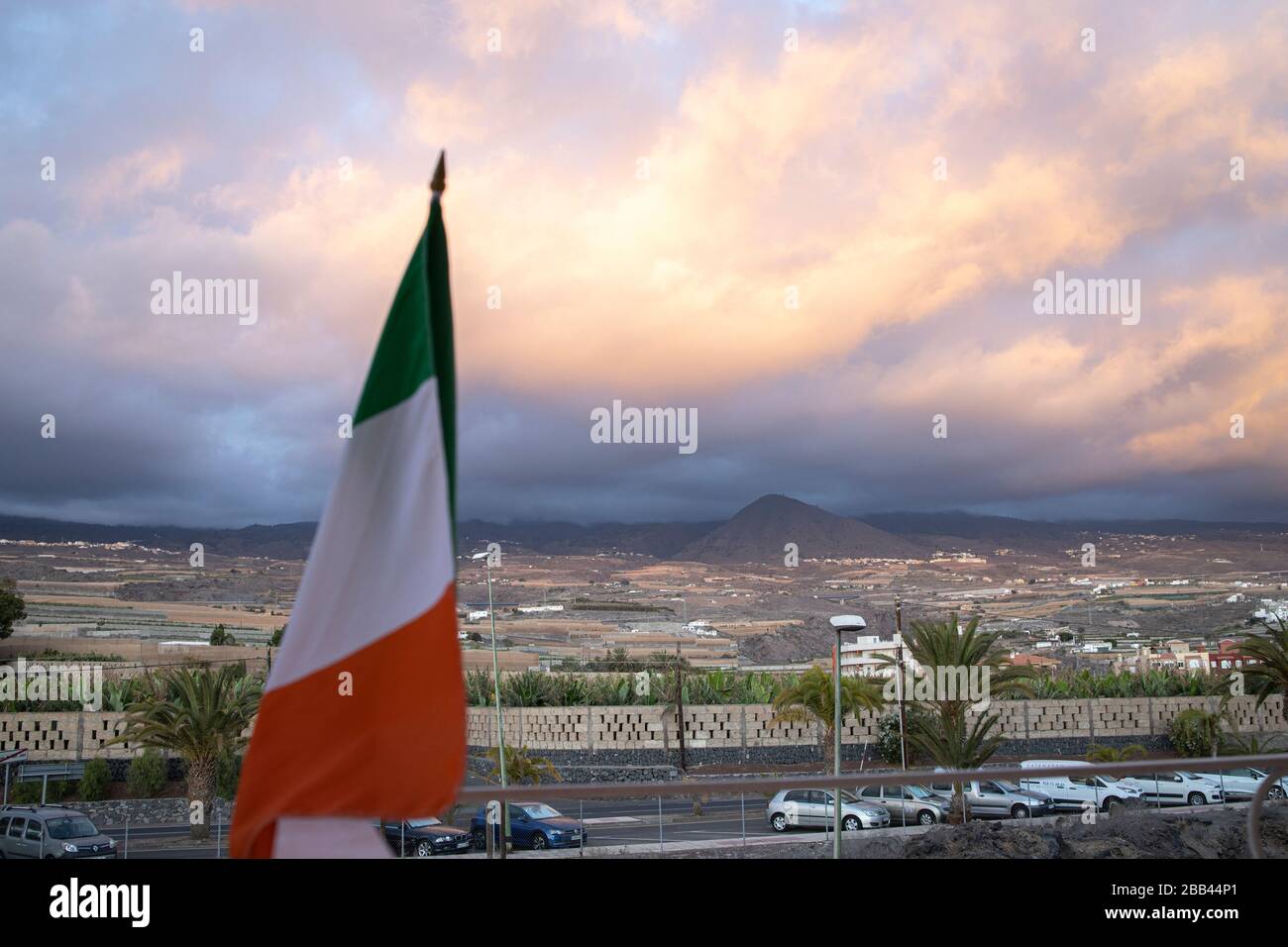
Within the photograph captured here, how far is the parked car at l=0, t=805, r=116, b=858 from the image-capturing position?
70.5 feet

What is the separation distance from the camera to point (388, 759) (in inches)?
89.8

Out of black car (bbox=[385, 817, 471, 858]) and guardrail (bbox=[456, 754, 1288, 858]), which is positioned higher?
guardrail (bbox=[456, 754, 1288, 858])

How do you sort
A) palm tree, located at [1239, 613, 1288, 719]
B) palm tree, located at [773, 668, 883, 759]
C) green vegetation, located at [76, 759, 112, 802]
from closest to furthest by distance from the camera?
palm tree, located at [1239, 613, 1288, 719]
palm tree, located at [773, 668, 883, 759]
green vegetation, located at [76, 759, 112, 802]

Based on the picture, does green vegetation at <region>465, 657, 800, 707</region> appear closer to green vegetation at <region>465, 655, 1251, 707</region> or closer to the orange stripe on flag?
green vegetation at <region>465, 655, 1251, 707</region>

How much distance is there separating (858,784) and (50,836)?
920 inches

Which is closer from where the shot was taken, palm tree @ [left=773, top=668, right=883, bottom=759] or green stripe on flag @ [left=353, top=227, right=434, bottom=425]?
green stripe on flag @ [left=353, top=227, right=434, bottom=425]

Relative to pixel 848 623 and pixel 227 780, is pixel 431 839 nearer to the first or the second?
pixel 848 623

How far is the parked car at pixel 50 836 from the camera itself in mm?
21484

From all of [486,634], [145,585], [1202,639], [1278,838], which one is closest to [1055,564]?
[1202,639]

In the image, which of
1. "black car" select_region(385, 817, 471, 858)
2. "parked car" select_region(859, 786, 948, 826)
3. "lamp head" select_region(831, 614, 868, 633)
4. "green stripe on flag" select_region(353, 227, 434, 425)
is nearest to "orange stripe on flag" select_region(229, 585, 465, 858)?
"green stripe on flag" select_region(353, 227, 434, 425)

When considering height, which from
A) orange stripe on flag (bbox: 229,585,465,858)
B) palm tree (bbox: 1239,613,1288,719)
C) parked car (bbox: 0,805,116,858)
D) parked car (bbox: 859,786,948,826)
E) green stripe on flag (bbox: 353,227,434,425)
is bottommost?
parked car (bbox: 859,786,948,826)

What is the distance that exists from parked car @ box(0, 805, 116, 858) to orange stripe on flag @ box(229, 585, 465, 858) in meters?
22.4

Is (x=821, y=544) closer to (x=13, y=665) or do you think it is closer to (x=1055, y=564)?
(x=1055, y=564)

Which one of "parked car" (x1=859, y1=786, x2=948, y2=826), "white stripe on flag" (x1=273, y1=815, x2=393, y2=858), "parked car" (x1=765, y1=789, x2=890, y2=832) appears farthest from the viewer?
"parked car" (x1=859, y1=786, x2=948, y2=826)
